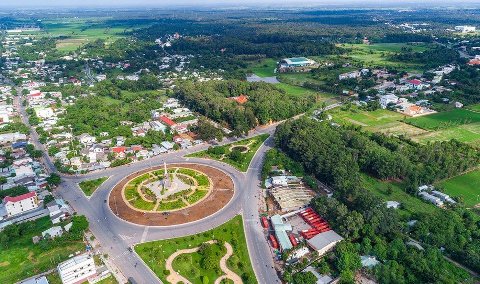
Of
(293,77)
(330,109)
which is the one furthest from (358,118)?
(293,77)

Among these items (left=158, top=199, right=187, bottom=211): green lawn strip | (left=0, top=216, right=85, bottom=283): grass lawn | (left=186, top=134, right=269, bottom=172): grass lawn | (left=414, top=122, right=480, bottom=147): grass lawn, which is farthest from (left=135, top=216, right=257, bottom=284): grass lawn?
(left=414, top=122, right=480, bottom=147): grass lawn

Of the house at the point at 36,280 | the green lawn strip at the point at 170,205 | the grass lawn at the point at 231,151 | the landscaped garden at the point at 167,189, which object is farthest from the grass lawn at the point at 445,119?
the house at the point at 36,280

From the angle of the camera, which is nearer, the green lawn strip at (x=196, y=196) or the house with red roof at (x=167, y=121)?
the green lawn strip at (x=196, y=196)

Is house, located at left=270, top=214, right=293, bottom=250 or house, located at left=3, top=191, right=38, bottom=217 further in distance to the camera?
house, located at left=3, top=191, right=38, bottom=217

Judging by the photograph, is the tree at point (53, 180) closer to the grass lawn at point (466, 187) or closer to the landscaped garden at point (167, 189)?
the landscaped garden at point (167, 189)

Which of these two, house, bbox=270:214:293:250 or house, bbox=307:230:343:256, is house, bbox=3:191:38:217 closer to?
house, bbox=270:214:293:250
